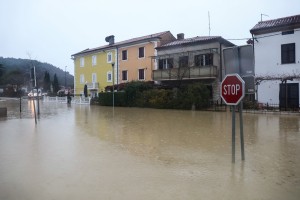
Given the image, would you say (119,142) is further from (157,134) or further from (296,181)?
(296,181)

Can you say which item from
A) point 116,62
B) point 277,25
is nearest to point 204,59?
point 277,25

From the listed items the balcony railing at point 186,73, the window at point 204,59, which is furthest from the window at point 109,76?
the window at point 204,59

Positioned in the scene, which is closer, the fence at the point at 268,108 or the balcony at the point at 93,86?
the fence at the point at 268,108

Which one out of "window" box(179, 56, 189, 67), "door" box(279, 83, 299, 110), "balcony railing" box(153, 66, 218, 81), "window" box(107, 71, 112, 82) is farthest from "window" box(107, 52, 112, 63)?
"door" box(279, 83, 299, 110)

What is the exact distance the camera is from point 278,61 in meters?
24.1

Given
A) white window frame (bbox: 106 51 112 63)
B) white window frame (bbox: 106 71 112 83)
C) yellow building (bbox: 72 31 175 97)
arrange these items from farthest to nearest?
white window frame (bbox: 106 71 112 83) → white window frame (bbox: 106 51 112 63) → yellow building (bbox: 72 31 175 97)

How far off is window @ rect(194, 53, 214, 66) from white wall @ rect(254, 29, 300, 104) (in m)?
5.16

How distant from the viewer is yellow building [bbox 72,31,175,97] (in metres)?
36.3

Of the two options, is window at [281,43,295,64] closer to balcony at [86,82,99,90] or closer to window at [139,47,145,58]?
window at [139,47,145,58]

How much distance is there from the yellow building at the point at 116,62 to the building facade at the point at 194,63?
2947mm

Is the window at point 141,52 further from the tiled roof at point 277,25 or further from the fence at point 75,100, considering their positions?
the tiled roof at point 277,25

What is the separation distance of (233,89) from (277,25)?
67.6ft

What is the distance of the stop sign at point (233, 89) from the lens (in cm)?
619

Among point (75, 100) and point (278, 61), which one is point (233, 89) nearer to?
point (278, 61)
